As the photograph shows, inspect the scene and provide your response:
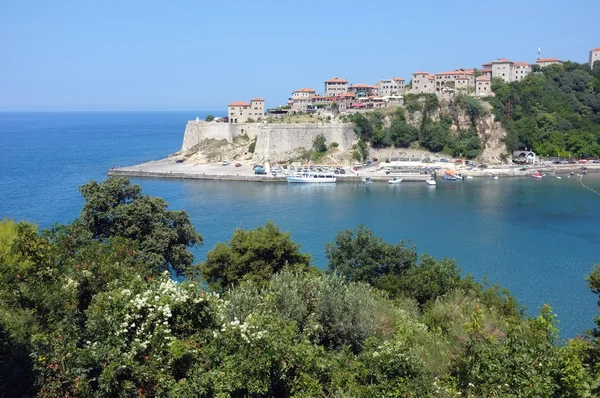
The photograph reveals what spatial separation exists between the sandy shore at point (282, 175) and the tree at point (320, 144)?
3.00 m

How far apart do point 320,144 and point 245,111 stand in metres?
8.33

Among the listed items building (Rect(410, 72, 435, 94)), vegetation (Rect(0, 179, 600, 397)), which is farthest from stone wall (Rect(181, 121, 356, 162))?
vegetation (Rect(0, 179, 600, 397))

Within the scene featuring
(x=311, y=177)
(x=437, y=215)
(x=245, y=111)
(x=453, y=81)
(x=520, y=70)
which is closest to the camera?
(x=437, y=215)

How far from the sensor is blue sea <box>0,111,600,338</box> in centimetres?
1669

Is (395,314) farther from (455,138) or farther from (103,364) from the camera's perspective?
(455,138)

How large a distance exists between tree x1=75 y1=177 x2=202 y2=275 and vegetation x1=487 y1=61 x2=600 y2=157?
34.1 m

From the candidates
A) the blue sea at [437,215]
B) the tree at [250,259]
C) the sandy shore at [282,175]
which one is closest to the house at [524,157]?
the sandy shore at [282,175]

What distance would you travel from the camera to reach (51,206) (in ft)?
85.5

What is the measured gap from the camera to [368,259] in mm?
11773

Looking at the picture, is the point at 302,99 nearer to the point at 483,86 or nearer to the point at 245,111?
the point at 245,111

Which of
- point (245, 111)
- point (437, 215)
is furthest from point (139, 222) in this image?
point (245, 111)

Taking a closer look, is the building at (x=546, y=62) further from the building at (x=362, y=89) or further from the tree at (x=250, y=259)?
the tree at (x=250, y=259)

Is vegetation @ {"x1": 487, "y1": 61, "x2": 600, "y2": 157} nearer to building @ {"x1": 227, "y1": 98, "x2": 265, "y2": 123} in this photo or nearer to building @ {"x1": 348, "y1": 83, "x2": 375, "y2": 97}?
building @ {"x1": 348, "y1": 83, "x2": 375, "y2": 97}

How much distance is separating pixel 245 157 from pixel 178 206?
1483cm
